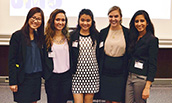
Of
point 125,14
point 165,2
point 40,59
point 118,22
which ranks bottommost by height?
point 40,59

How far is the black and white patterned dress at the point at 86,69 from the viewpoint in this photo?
2.20 metres

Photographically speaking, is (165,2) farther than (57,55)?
Yes

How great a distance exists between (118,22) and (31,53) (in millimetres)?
1076

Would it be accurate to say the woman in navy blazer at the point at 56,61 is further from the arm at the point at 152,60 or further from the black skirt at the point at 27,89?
the arm at the point at 152,60

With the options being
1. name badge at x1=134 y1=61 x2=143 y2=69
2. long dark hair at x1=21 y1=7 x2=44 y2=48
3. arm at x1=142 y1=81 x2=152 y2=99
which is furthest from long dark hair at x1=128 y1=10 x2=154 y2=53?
long dark hair at x1=21 y1=7 x2=44 y2=48

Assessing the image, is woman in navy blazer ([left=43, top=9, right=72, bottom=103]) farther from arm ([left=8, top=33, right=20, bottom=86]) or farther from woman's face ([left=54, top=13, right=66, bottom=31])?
arm ([left=8, top=33, right=20, bottom=86])

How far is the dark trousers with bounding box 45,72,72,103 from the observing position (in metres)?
2.13

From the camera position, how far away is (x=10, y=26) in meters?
4.30

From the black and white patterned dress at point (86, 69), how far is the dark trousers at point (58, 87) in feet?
0.30

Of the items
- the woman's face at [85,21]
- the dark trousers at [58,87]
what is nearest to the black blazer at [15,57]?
the dark trousers at [58,87]

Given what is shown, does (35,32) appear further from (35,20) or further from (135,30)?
(135,30)

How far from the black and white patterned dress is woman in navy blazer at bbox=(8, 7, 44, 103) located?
444 millimetres

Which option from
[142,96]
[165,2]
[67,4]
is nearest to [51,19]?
[142,96]

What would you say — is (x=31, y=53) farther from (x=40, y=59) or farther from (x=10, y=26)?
(x=10, y=26)
